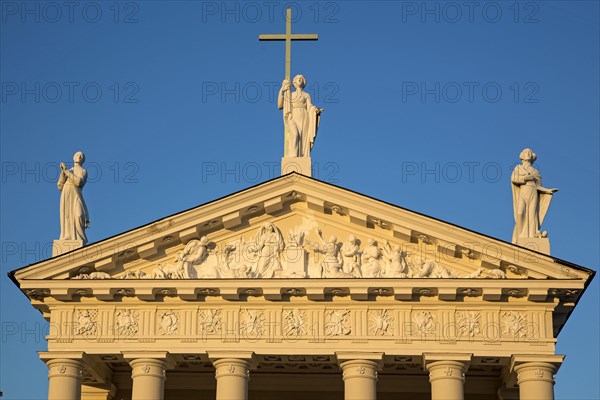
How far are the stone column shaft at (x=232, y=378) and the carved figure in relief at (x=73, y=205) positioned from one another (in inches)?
200

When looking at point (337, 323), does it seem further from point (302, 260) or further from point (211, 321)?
point (211, 321)

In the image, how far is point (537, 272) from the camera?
32719 mm

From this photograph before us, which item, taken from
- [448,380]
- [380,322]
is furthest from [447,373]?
[380,322]

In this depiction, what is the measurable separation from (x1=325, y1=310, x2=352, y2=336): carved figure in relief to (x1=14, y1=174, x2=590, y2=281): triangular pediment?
3.20 ft

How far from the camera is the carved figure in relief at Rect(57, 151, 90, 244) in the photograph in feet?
113

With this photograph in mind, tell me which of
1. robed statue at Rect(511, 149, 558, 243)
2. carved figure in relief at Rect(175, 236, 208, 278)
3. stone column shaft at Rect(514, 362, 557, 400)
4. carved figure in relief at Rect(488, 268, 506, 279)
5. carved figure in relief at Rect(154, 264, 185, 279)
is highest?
robed statue at Rect(511, 149, 558, 243)

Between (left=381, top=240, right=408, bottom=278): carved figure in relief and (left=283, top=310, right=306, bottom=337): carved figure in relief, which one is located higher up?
(left=381, top=240, right=408, bottom=278): carved figure in relief

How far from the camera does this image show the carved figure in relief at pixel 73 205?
34.5 metres

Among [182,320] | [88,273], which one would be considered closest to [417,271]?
[182,320]

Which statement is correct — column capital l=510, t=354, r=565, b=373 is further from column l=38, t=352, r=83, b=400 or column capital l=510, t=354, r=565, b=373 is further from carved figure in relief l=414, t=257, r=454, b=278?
column l=38, t=352, r=83, b=400

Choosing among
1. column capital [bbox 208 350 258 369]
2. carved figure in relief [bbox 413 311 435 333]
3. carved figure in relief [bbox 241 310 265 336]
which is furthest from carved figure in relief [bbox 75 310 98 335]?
carved figure in relief [bbox 413 311 435 333]

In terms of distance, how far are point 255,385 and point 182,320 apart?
4.39 meters

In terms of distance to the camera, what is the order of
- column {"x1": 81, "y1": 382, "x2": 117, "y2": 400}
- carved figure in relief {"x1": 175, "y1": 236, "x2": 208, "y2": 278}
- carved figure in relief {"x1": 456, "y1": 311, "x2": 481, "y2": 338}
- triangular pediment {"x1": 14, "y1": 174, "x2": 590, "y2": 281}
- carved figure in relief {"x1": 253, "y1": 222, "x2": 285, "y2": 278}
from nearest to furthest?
1. carved figure in relief {"x1": 456, "y1": 311, "x2": 481, "y2": 338}
2. triangular pediment {"x1": 14, "y1": 174, "x2": 590, "y2": 281}
3. carved figure in relief {"x1": 253, "y1": 222, "x2": 285, "y2": 278}
4. carved figure in relief {"x1": 175, "y1": 236, "x2": 208, "y2": 278}
5. column {"x1": 81, "y1": 382, "x2": 117, "y2": 400}

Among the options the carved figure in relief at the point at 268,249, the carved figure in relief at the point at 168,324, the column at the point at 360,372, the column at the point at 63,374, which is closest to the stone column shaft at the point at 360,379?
the column at the point at 360,372
